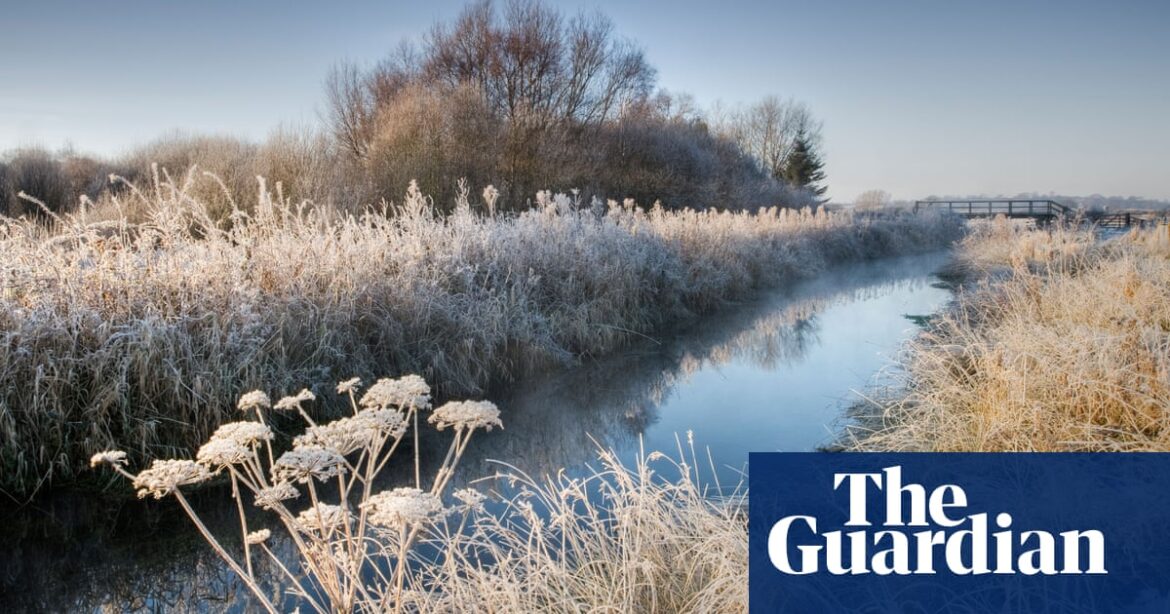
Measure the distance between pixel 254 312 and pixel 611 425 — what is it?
2365 millimetres

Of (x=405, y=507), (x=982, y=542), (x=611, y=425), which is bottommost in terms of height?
(x=611, y=425)

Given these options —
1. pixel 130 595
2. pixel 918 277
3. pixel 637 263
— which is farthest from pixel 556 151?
pixel 130 595

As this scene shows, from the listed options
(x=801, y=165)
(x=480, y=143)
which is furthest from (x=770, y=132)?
(x=480, y=143)

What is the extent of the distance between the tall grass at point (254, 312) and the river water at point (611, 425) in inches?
14.8

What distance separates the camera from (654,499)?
2336mm

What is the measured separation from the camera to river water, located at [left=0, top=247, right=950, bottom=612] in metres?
2.89

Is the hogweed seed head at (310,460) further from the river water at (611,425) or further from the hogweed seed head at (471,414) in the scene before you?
the river water at (611,425)

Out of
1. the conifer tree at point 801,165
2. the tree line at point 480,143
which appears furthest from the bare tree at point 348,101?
the conifer tree at point 801,165

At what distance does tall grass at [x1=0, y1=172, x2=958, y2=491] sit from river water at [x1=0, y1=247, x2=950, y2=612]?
14.8 inches

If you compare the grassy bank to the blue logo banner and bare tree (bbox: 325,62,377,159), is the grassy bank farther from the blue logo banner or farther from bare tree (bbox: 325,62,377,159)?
bare tree (bbox: 325,62,377,159)

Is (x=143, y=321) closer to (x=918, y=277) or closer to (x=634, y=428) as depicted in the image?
(x=634, y=428)

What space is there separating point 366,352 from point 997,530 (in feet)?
12.7

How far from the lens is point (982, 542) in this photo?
232 centimetres

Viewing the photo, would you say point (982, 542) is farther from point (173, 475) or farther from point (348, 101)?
point (348, 101)
